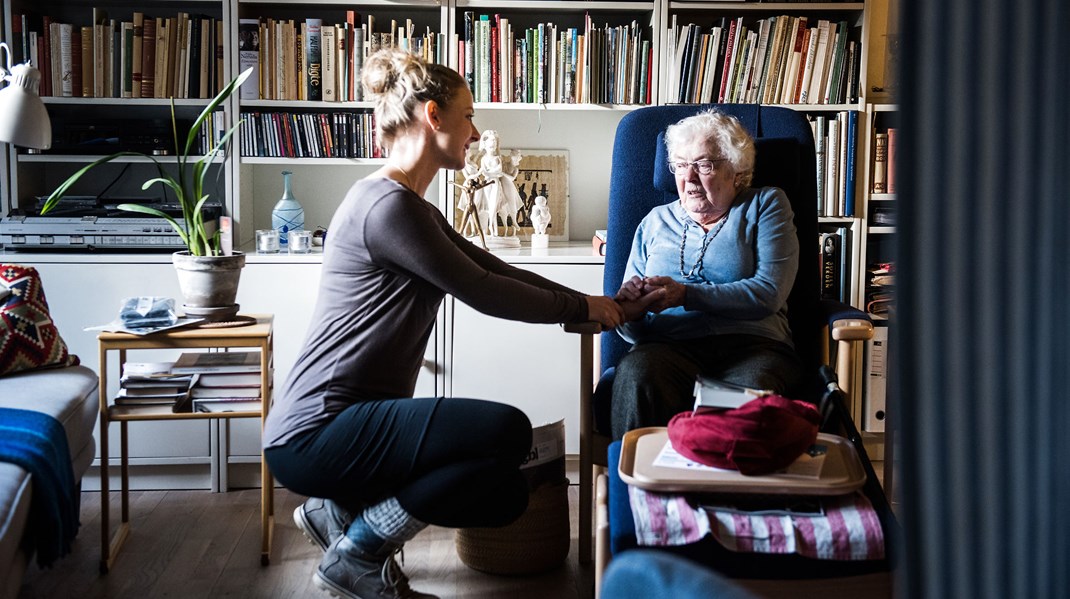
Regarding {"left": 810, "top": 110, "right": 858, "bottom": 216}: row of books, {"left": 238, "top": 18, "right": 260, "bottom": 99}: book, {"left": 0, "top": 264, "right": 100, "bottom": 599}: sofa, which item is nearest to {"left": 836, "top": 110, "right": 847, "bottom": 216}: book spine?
{"left": 810, "top": 110, "right": 858, "bottom": 216}: row of books

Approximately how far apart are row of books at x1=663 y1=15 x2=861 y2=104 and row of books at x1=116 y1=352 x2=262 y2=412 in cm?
154

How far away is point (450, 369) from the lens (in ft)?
10.4

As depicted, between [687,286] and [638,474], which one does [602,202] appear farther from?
[638,474]

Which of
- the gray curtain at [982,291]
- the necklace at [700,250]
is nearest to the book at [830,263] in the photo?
the necklace at [700,250]

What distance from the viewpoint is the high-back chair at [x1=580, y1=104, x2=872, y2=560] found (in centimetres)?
237

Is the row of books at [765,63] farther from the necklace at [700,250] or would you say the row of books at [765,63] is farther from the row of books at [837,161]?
the necklace at [700,250]

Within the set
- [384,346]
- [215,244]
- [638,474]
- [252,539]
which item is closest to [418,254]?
[384,346]

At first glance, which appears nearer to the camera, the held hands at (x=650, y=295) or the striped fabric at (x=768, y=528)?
the striped fabric at (x=768, y=528)

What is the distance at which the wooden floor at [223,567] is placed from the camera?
2.38 meters

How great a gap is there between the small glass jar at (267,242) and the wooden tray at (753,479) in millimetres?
1709

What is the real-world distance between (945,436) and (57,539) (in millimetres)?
2011

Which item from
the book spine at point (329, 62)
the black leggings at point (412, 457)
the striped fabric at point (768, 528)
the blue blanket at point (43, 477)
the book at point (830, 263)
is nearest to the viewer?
the striped fabric at point (768, 528)

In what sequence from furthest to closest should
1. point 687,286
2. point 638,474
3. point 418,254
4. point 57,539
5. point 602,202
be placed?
1. point 602,202
2. point 687,286
3. point 57,539
4. point 418,254
5. point 638,474

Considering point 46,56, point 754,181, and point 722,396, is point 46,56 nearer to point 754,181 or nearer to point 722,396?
point 754,181
